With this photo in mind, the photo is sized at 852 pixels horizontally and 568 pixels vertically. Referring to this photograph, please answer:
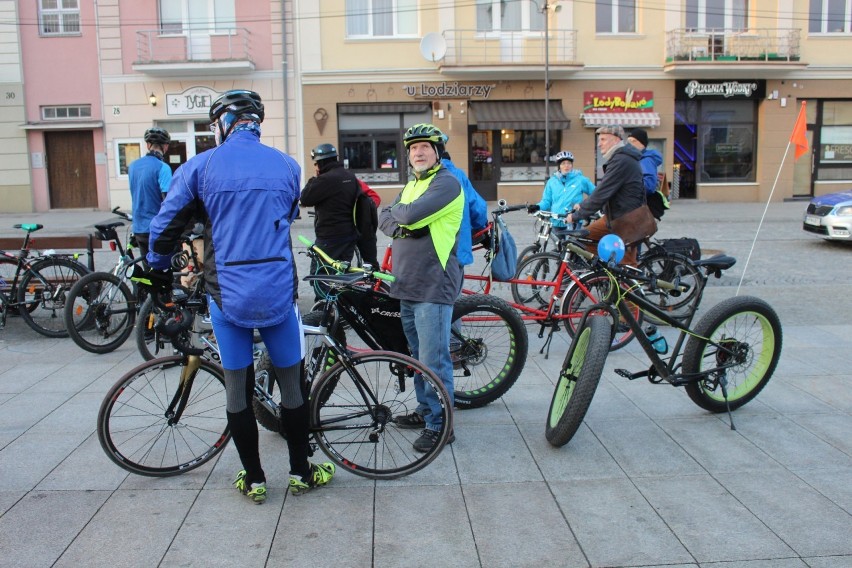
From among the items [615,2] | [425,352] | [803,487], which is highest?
[615,2]

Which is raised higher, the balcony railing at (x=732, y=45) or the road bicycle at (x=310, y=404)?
the balcony railing at (x=732, y=45)

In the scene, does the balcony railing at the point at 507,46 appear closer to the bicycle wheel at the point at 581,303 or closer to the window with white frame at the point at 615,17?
the window with white frame at the point at 615,17

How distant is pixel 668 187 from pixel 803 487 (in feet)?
68.9

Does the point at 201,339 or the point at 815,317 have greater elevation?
the point at 201,339

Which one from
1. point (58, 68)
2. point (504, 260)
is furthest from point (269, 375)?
point (58, 68)

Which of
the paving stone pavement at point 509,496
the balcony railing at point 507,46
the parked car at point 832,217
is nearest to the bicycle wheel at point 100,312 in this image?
the paving stone pavement at point 509,496

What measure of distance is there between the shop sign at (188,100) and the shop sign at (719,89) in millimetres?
14373

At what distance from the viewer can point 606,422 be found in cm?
488

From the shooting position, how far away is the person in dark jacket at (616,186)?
6844 millimetres

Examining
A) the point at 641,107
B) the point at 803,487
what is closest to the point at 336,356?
the point at 803,487

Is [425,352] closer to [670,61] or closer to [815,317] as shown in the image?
[815,317]

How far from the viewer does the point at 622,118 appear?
24062 mm

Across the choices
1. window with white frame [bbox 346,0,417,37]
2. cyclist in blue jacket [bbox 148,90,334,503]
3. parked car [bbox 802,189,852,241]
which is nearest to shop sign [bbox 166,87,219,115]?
window with white frame [bbox 346,0,417,37]

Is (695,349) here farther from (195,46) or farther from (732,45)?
(732,45)
